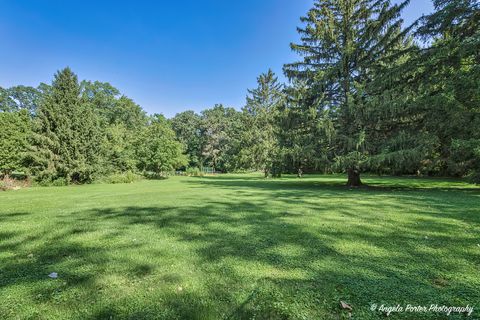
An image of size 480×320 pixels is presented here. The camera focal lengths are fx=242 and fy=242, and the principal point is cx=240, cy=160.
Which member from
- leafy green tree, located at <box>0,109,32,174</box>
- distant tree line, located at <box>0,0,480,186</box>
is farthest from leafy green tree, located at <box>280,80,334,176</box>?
leafy green tree, located at <box>0,109,32,174</box>

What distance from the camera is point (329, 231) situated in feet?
14.1

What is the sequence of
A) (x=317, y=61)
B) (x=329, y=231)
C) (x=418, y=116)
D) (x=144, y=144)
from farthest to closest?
(x=144, y=144)
(x=317, y=61)
(x=418, y=116)
(x=329, y=231)

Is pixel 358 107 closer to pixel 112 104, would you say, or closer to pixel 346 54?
pixel 346 54

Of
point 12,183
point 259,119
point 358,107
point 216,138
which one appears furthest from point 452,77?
point 216,138

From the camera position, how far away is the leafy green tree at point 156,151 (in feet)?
95.3

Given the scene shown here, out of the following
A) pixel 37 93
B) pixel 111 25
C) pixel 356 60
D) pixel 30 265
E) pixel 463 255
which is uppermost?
pixel 37 93

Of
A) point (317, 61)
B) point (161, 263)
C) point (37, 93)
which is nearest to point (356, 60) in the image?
point (317, 61)

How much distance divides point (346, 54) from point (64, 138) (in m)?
21.0

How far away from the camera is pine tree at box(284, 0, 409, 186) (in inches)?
477

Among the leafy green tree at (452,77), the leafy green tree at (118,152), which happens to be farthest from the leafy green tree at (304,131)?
the leafy green tree at (118,152)

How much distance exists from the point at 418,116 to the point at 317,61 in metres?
6.21

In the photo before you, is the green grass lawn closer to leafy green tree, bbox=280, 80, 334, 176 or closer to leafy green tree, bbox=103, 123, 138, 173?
leafy green tree, bbox=280, 80, 334, 176

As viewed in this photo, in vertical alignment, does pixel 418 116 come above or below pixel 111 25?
below

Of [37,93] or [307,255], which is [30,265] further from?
[37,93]
